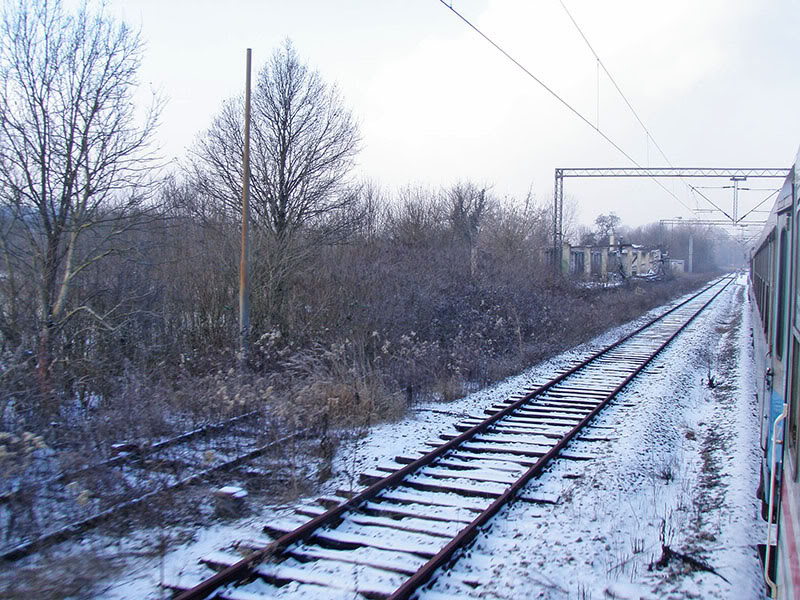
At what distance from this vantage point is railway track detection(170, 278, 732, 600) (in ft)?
14.3

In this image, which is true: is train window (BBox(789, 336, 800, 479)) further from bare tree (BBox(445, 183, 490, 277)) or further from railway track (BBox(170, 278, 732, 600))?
bare tree (BBox(445, 183, 490, 277))

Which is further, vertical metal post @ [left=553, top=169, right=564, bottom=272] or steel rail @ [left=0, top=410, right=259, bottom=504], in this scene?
vertical metal post @ [left=553, top=169, right=564, bottom=272]

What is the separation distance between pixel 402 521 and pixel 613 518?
1.88 metres

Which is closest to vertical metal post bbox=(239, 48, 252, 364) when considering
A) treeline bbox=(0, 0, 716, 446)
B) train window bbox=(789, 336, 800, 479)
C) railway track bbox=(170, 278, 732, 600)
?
treeline bbox=(0, 0, 716, 446)

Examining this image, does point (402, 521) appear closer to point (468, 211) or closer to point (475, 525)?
point (475, 525)

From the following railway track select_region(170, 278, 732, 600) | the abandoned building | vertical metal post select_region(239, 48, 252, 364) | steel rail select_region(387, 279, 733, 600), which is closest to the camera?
steel rail select_region(387, 279, 733, 600)

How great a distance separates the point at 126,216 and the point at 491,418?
248 inches

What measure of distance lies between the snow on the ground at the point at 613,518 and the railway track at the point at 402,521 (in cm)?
18

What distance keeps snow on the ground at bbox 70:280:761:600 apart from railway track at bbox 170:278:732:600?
0.18 metres

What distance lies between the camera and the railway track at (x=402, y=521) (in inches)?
171

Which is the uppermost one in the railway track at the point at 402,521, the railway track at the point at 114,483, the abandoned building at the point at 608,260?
the abandoned building at the point at 608,260

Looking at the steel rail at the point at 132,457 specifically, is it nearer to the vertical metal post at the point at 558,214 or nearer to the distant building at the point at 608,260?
the vertical metal post at the point at 558,214

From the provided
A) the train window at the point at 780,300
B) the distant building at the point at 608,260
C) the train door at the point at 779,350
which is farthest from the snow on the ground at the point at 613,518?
the distant building at the point at 608,260

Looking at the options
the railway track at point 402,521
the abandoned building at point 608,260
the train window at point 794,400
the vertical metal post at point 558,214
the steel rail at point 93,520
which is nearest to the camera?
the train window at point 794,400
